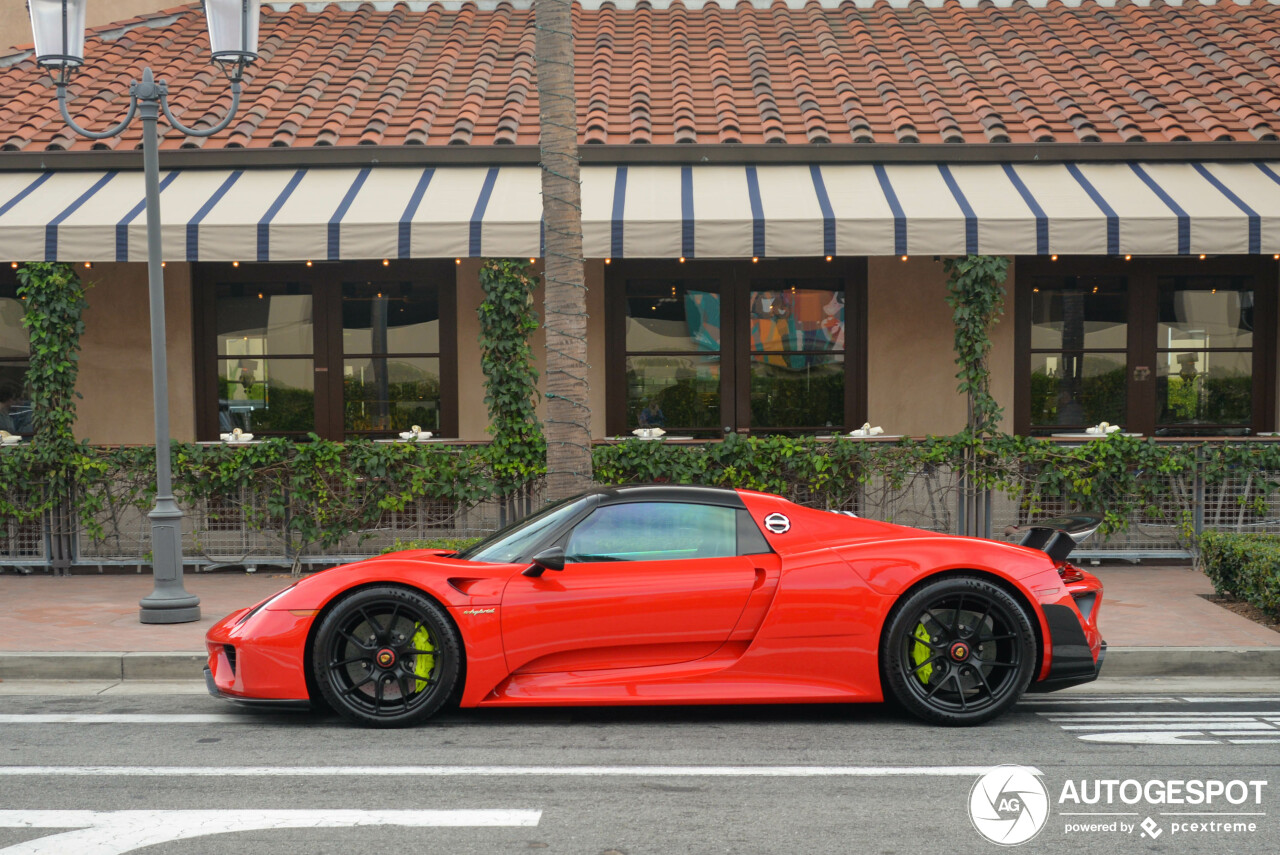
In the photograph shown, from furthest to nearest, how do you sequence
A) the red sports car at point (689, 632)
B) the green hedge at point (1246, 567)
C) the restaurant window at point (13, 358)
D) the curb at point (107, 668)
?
the restaurant window at point (13, 358), the green hedge at point (1246, 567), the curb at point (107, 668), the red sports car at point (689, 632)

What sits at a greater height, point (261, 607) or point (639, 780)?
point (261, 607)

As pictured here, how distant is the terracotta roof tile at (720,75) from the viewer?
11562 mm

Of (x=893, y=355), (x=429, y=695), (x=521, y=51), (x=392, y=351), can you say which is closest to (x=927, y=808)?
(x=429, y=695)

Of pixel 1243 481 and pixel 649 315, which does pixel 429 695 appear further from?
pixel 1243 481

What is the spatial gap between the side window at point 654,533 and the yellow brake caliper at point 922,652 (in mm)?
1039

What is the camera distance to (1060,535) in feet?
19.9

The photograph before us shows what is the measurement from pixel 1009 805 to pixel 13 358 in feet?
37.4

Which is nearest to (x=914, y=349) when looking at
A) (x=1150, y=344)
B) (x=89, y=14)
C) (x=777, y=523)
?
(x=1150, y=344)

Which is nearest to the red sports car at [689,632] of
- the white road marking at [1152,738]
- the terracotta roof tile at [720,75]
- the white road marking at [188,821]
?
the white road marking at [1152,738]

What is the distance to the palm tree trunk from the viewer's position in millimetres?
8508

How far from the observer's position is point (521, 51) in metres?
14.1

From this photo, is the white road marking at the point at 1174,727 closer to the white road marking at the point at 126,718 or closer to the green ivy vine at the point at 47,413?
the white road marking at the point at 126,718

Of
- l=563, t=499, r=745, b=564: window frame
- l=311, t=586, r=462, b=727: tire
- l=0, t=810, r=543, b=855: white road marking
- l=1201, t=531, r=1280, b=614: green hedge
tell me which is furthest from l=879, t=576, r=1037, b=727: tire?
l=1201, t=531, r=1280, b=614: green hedge

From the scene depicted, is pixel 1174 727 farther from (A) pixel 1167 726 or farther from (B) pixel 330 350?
(B) pixel 330 350
